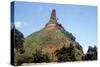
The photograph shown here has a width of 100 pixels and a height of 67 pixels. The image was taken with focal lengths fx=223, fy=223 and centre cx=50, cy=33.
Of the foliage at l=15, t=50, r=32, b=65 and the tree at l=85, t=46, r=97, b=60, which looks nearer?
the foliage at l=15, t=50, r=32, b=65

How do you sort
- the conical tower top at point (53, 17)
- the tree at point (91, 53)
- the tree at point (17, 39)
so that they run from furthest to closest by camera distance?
the tree at point (91, 53) < the conical tower top at point (53, 17) < the tree at point (17, 39)

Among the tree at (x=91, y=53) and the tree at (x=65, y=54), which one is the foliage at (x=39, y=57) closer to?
the tree at (x=65, y=54)

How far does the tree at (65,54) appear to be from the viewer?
322 centimetres

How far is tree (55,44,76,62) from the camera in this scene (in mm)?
3223

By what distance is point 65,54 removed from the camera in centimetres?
326

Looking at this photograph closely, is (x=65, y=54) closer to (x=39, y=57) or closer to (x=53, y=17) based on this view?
(x=39, y=57)

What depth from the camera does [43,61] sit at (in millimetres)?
3135

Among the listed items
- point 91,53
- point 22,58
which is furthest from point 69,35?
point 22,58

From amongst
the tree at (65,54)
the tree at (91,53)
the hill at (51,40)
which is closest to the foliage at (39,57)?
the hill at (51,40)

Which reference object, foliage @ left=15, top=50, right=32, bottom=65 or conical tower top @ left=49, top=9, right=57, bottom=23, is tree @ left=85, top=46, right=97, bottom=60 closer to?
conical tower top @ left=49, top=9, right=57, bottom=23

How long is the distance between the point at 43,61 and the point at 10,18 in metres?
0.75

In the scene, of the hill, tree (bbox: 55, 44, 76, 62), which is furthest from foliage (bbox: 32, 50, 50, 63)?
tree (bbox: 55, 44, 76, 62)

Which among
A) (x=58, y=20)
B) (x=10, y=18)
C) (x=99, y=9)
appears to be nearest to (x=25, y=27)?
(x=10, y=18)

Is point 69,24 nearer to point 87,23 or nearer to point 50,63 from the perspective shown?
point 87,23
